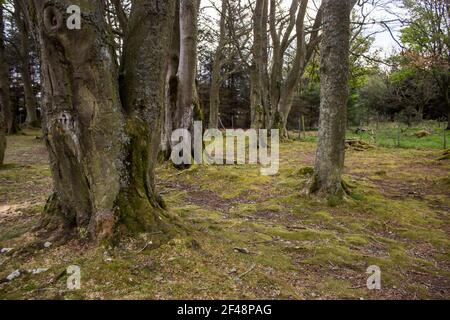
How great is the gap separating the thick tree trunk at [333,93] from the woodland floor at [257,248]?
54 cm

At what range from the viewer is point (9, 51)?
84.3 ft

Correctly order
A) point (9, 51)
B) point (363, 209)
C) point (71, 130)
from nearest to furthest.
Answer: point (71, 130)
point (363, 209)
point (9, 51)

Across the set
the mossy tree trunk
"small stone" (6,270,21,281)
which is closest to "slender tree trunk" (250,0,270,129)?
the mossy tree trunk

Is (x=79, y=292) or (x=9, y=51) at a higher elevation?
(x=9, y=51)

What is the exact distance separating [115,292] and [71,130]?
1.55 meters

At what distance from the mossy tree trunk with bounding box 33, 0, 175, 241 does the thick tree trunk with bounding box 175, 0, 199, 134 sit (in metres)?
4.43

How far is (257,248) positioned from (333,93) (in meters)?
3.18

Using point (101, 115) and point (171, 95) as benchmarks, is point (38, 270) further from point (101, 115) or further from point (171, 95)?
point (171, 95)

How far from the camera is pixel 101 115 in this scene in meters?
3.07

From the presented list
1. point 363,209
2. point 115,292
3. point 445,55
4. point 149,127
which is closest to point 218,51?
point 445,55

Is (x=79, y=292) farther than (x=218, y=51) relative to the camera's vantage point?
No

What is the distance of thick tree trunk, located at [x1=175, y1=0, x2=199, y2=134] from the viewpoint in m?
7.64
